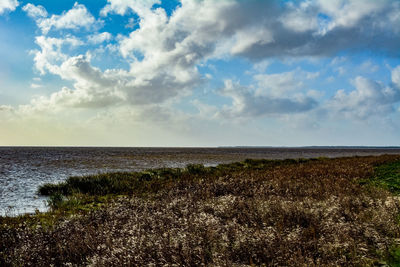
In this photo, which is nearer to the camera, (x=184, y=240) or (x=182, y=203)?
(x=184, y=240)

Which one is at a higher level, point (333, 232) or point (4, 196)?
point (333, 232)

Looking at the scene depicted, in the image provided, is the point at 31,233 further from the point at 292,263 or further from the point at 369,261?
the point at 369,261

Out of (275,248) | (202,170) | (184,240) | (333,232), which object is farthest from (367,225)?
(202,170)

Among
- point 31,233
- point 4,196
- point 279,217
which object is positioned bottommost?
point 4,196

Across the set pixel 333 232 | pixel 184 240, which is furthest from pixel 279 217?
pixel 184 240

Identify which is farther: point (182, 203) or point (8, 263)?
point (182, 203)

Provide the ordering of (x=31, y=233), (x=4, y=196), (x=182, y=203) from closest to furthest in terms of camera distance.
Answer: (x=31, y=233), (x=182, y=203), (x=4, y=196)

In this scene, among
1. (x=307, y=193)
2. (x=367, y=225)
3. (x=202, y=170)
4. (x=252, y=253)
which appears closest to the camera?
(x=252, y=253)

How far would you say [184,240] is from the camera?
5.36 metres

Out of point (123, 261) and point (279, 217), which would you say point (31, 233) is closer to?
point (123, 261)

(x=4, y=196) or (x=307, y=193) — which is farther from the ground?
(x=307, y=193)

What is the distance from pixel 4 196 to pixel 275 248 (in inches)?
725

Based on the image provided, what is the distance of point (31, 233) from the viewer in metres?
7.46

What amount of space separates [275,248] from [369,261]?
1658 mm
